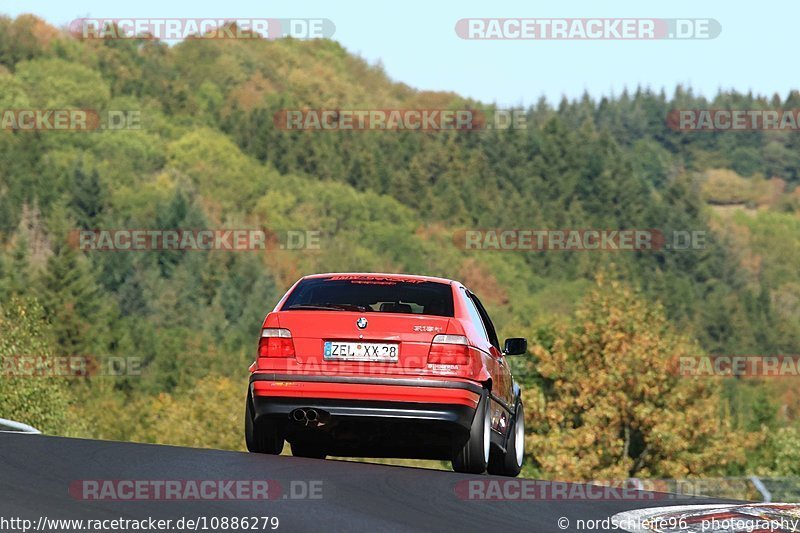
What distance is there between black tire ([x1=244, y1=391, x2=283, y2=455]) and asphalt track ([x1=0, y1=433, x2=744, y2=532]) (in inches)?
6.6

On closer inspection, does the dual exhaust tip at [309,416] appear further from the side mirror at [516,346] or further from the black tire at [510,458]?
the side mirror at [516,346]

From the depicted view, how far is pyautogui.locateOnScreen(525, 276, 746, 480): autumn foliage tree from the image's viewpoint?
5303cm

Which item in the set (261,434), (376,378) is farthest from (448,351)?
(261,434)

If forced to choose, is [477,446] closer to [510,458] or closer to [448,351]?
[448,351]

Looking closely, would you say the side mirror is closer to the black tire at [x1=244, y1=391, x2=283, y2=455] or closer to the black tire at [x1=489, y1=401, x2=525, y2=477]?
the black tire at [x1=489, y1=401, x2=525, y2=477]

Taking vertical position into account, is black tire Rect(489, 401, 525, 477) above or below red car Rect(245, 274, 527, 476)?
below

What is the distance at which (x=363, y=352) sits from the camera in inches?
429

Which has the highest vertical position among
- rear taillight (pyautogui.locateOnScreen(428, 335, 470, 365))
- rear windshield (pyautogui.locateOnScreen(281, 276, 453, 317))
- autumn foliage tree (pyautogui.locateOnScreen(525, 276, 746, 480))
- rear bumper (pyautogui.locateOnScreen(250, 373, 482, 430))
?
rear windshield (pyautogui.locateOnScreen(281, 276, 453, 317))

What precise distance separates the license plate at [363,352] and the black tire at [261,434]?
0.79 m

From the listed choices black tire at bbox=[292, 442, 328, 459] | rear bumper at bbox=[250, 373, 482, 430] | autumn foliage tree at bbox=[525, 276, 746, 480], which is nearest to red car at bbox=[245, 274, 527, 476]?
rear bumper at bbox=[250, 373, 482, 430]

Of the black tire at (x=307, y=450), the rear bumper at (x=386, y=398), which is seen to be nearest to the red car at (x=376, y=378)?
Result: the rear bumper at (x=386, y=398)

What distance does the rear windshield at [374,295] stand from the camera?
11.4 metres

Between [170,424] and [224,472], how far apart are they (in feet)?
303

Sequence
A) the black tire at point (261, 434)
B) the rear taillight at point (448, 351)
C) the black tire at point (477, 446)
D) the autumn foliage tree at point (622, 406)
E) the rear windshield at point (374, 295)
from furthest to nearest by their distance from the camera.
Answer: the autumn foliage tree at point (622, 406), the rear windshield at point (374, 295), the black tire at point (261, 434), the black tire at point (477, 446), the rear taillight at point (448, 351)
